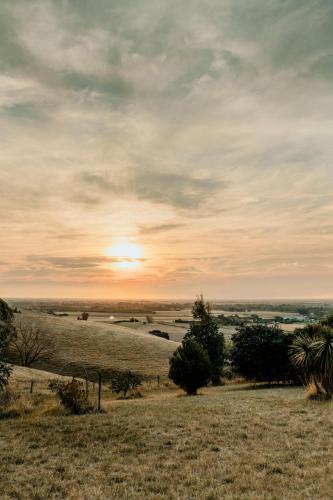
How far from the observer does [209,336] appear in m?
51.5

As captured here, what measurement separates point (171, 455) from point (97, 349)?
58646 millimetres

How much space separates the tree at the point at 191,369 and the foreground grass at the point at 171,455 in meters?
16.6

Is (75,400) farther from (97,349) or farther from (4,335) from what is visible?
(97,349)

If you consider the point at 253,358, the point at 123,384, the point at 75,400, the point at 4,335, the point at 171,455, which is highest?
the point at 4,335

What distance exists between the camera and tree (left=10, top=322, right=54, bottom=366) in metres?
62.9

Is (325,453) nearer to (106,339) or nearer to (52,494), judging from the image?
(52,494)

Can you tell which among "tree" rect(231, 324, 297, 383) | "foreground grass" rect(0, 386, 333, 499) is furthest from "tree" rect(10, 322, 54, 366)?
"foreground grass" rect(0, 386, 333, 499)

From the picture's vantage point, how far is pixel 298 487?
29.0ft

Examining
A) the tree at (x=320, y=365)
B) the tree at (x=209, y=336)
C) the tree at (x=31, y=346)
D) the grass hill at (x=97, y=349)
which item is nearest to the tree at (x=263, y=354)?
the tree at (x=209, y=336)

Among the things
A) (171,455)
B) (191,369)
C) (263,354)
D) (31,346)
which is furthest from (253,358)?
(31,346)

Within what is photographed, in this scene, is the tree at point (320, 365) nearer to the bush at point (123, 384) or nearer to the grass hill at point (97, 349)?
the bush at point (123, 384)

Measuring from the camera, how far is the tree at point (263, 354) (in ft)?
125

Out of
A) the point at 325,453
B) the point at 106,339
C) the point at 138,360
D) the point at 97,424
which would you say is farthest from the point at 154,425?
the point at 106,339

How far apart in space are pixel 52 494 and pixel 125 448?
13.0 ft
